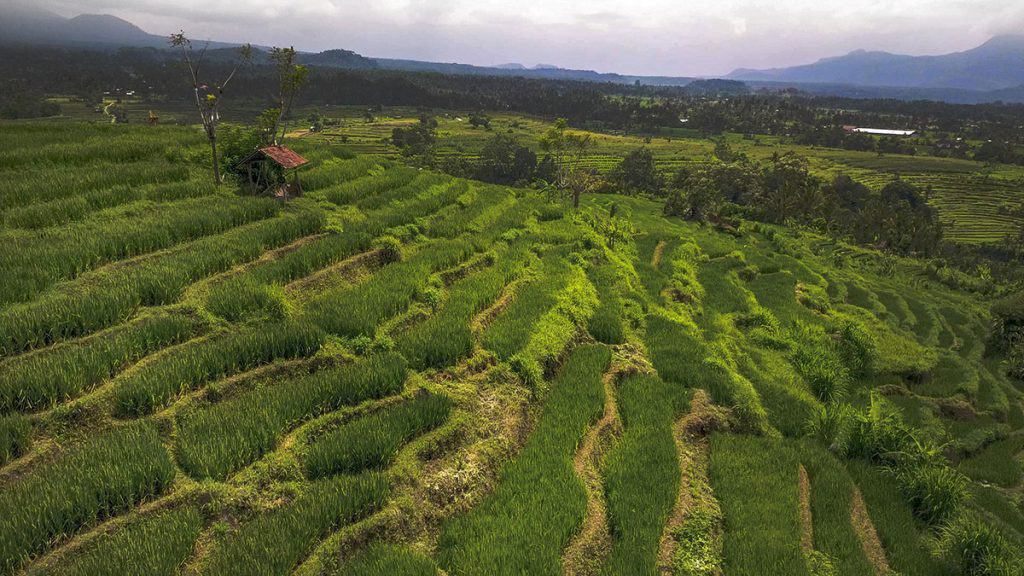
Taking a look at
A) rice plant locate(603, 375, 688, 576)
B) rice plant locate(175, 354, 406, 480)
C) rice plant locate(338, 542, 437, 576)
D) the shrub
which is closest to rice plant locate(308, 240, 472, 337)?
rice plant locate(175, 354, 406, 480)

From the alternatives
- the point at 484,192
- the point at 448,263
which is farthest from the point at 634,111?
the point at 448,263

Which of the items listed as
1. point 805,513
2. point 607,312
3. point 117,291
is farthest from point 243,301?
point 805,513

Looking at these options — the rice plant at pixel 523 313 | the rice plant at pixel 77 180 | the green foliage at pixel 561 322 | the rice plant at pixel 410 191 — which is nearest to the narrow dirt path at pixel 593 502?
the green foliage at pixel 561 322

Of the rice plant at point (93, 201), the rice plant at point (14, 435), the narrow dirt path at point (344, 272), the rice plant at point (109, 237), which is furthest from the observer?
the rice plant at point (93, 201)

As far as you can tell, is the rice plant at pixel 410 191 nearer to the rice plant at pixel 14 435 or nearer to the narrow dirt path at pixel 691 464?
the rice plant at pixel 14 435

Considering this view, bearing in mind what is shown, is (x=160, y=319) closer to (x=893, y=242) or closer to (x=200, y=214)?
(x=200, y=214)
